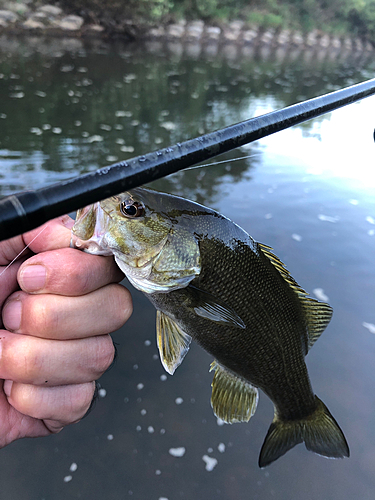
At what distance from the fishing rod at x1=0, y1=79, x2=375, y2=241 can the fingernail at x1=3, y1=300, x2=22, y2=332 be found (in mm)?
781

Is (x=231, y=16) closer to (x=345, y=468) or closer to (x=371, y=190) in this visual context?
(x=371, y=190)

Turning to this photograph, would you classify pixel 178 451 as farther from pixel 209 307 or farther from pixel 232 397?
pixel 209 307

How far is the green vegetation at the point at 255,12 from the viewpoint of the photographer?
19359 mm

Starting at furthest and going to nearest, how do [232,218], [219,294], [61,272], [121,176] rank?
[232,218], [219,294], [61,272], [121,176]

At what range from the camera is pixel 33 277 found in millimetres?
1140

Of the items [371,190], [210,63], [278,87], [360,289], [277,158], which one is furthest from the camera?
[210,63]

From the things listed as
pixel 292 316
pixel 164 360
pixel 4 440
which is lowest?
pixel 4 440

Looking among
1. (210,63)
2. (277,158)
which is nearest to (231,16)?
(210,63)

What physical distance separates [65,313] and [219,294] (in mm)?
508

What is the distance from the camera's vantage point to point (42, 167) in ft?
17.5

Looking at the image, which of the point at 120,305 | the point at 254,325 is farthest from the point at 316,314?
the point at 120,305

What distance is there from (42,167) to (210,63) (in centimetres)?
1395

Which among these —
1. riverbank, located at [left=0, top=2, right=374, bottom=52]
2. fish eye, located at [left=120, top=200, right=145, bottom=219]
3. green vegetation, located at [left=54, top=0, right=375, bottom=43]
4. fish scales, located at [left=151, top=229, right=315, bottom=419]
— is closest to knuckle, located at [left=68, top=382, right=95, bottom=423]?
fish scales, located at [left=151, top=229, right=315, bottom=419]

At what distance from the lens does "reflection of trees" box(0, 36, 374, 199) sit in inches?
241
